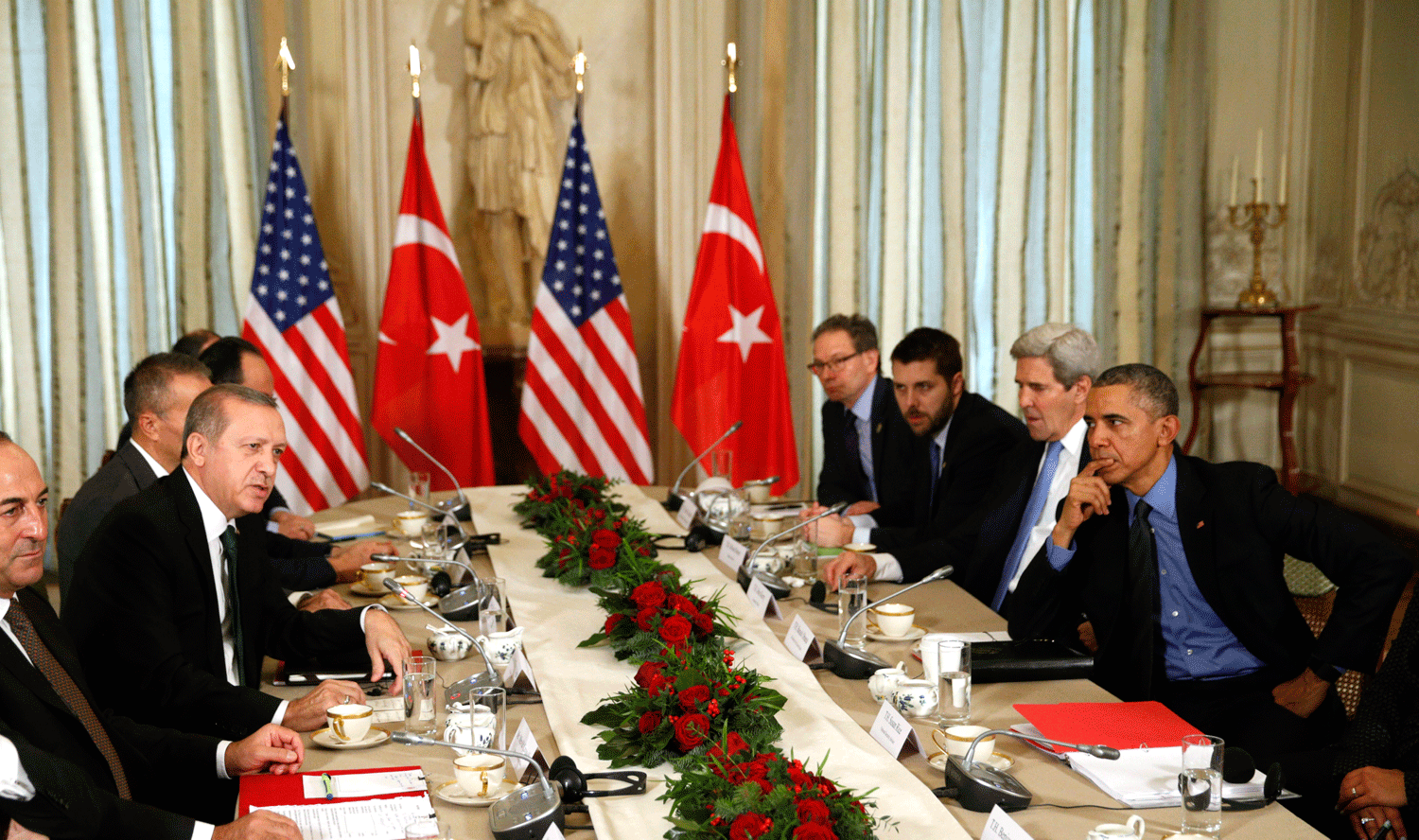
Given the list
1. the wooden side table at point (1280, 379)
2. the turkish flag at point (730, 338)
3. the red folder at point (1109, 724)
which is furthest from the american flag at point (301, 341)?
the wooden side table at point (1280, 379)

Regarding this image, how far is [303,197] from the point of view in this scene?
5.43 meters

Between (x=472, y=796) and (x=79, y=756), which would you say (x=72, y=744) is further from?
(x=472, y=796)

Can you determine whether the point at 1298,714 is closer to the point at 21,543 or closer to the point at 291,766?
the point at 291,766

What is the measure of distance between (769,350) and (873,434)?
1.43 meters

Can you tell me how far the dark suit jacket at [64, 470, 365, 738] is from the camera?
2.28m

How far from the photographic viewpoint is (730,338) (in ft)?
18.8

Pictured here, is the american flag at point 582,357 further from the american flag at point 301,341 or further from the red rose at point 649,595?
the red rose at point 649,595

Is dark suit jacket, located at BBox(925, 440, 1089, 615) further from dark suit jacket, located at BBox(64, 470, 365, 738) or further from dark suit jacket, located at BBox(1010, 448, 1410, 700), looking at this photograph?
dark suit jacket, located at BBox(64, 470, 365, 738)

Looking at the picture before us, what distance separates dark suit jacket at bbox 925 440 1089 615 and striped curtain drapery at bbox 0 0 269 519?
365 centimetres

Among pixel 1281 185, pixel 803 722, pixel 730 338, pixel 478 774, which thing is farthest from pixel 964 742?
pixel 1281 185

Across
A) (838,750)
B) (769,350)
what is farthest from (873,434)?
(838,750)

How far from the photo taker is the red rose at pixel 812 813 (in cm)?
146

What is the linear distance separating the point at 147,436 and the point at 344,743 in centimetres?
139

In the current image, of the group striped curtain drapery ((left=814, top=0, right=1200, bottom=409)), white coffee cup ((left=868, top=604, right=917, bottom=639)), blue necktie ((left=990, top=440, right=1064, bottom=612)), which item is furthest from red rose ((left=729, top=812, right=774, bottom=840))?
striped curtain drapery ((left=814, top=0, right=1200, bottom=409))
